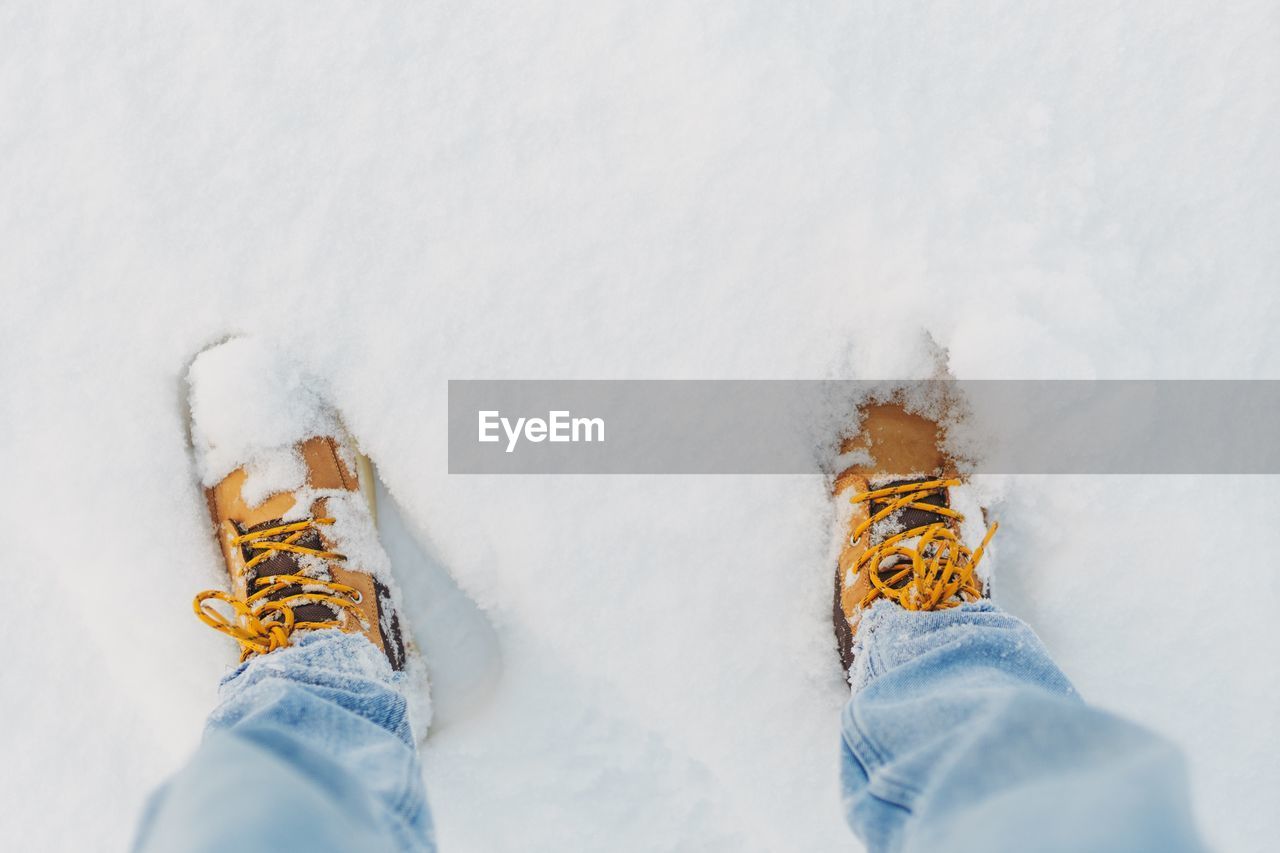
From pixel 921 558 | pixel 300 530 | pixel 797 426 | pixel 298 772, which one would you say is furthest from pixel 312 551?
pixel 921 558

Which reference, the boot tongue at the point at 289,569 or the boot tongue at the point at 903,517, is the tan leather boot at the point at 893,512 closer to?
the boot tongue at the point at 903,517

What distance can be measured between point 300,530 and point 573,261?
1.51 feet

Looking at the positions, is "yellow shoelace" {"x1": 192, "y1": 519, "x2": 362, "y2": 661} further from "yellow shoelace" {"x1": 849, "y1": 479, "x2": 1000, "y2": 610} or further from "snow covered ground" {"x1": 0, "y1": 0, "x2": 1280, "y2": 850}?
"yellow shoelace" {"x1": 849, "y1": 479, "x2": 1000, "y2": 610}

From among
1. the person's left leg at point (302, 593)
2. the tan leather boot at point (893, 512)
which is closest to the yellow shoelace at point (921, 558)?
Answer: the tan leather boot at point (893, 512)

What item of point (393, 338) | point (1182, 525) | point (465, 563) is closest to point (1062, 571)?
point (1182, 525)

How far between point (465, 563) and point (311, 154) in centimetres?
52

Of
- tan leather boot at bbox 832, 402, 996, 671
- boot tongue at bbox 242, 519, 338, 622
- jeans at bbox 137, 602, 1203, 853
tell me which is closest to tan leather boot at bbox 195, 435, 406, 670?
boot tongue at bbox 242, 519, 338, 622

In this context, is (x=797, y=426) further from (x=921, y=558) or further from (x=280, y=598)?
(x=280, y=598)

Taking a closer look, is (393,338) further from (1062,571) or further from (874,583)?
(1062,571)

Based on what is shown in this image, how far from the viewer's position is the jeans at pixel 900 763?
55 centimetres

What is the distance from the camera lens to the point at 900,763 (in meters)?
0.69

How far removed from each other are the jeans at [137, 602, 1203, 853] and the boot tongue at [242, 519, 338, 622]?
0.34ft

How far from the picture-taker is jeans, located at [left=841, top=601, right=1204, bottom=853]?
53cm

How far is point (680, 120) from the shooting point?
0.99 meters
